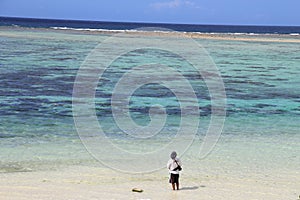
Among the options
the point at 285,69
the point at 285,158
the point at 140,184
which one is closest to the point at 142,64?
the point at 285,69

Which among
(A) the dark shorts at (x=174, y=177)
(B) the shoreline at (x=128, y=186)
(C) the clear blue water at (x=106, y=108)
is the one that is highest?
(A) the dark shorts at (x=174, y=177)

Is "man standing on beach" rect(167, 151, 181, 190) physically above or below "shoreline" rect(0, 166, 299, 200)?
above

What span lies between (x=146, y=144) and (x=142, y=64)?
2383 centimetres

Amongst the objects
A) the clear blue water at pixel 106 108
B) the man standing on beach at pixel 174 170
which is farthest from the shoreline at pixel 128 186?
the clear blue water at pixel 106 108

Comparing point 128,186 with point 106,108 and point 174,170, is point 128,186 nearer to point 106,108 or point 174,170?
point 174,170

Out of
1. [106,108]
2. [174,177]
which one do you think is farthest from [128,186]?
[106,108]

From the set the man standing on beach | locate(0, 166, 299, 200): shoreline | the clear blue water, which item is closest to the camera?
locate(0, 166, 299, 200): shoreline

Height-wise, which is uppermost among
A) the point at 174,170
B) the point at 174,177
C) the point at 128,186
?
the point at 174,170

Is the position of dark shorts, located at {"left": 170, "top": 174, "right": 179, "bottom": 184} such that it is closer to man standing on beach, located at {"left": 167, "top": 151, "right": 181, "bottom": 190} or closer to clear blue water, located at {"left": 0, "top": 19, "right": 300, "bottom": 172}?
man standing on beach, located at {"left": 167, "top": 151, "right": 181, "bottom": 190}

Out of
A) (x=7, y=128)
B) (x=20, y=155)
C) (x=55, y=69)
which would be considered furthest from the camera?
(x=55, y=69)

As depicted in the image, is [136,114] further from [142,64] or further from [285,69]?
[285,69]

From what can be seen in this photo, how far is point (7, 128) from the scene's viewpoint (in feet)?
57.5

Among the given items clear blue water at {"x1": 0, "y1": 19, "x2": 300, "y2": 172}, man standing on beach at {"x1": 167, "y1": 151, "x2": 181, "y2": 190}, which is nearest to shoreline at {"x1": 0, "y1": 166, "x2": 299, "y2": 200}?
man standing on beach at {"x1": 167, "y1": 151, "x2": 181, "y2": 190}

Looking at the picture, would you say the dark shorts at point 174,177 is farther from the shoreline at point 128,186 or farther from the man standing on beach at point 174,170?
the shoreline at point 128,186
